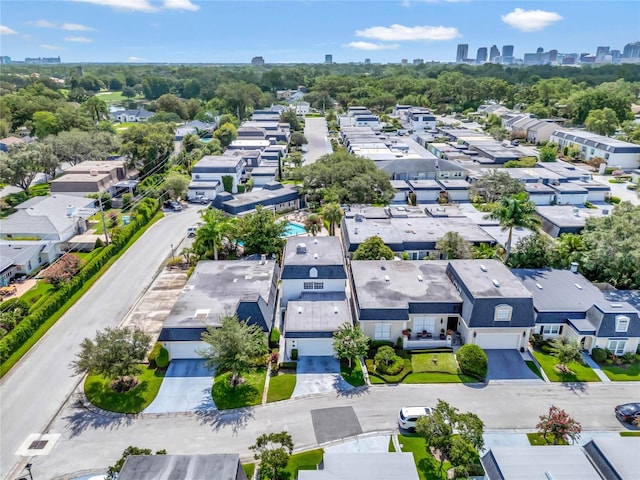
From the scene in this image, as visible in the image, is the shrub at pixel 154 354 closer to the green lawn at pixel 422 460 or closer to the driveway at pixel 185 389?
the driveway at pixel 185 389

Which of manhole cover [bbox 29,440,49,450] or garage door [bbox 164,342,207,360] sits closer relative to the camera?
manhole cover [bbox 29,440,49,450]

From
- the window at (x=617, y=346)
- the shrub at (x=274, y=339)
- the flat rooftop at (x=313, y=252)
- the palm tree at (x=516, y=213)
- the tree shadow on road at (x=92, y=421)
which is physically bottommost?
the tree shadow on road at (x=92, y=421)

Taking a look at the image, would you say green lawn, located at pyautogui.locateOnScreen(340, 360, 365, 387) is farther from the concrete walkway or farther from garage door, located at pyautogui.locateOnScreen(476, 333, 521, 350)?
the concrete walkway

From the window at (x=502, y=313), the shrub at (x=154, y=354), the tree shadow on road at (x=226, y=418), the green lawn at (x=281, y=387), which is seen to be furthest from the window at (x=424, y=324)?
the shrub at (x=154, y=354)

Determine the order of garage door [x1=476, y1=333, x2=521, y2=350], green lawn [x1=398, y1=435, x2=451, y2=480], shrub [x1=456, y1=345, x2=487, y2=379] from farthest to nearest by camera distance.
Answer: garage door [x1=476, y1=333, x2=521, y2=350]
shrub [x1=456, y1=345, x2=487, y2=379]
green lawn [x1=398, y1=435, x2=451, y2=480]

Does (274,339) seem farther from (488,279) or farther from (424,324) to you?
(488,279)

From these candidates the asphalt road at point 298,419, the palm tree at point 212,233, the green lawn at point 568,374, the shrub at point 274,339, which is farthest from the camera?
the palm tree at point 212,233

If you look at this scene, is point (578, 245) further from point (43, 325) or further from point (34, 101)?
point (34, 101)

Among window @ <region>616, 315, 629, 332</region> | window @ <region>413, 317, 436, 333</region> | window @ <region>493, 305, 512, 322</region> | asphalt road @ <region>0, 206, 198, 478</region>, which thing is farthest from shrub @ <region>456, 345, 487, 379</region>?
asphalt road @ <region>0, 206, 198, 478</region>
